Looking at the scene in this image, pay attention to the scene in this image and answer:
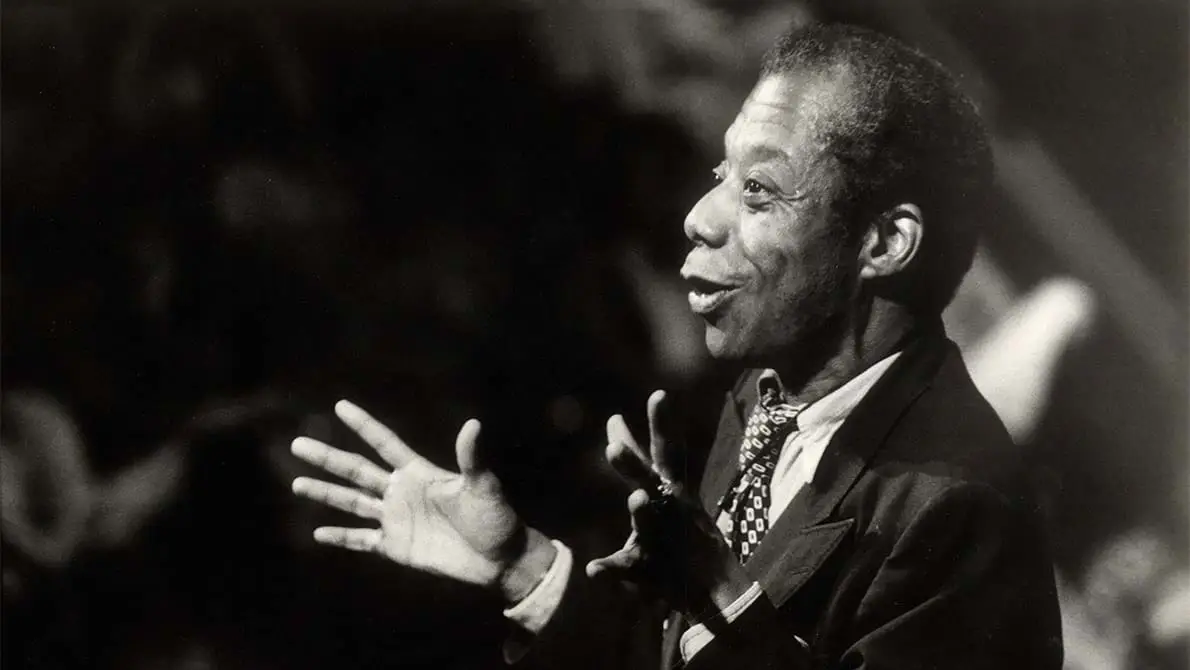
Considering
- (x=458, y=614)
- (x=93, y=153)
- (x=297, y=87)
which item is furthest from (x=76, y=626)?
(x=297, y=87)

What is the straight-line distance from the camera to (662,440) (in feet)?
4.78

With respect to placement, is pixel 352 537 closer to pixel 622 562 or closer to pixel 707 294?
pixel 622 562

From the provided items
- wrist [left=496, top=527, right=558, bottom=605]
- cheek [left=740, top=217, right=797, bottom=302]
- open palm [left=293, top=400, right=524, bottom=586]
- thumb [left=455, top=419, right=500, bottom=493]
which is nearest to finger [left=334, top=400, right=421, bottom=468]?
open palm [left=293, top=400, right=524, bottom=586]

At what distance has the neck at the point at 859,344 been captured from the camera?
1.70 metres

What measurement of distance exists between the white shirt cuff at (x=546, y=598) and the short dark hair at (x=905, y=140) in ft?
2.22

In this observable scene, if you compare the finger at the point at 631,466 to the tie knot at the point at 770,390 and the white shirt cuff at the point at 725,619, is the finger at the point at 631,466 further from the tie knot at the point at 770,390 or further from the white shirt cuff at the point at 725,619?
the tie knot at the point at 770,390

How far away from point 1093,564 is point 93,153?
1.97m

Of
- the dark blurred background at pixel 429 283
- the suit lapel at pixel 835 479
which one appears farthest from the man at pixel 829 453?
the dark blurred background at pixel 429 283

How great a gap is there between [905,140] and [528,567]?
868 mm

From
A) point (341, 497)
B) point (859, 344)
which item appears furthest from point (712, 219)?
point (341, 497)

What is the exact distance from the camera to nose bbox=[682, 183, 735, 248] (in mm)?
1714

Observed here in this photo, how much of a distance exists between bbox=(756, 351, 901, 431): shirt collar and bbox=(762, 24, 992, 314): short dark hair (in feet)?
0.40

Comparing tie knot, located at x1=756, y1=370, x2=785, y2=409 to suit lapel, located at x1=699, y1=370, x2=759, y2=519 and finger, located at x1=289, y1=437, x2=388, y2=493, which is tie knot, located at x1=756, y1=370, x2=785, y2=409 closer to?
suit lapel, located at x1=699, y1=370, x2=759, y2=519

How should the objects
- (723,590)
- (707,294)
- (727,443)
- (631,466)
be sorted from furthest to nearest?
(727,443)
(707,294)
(723,590)
(631,466)
